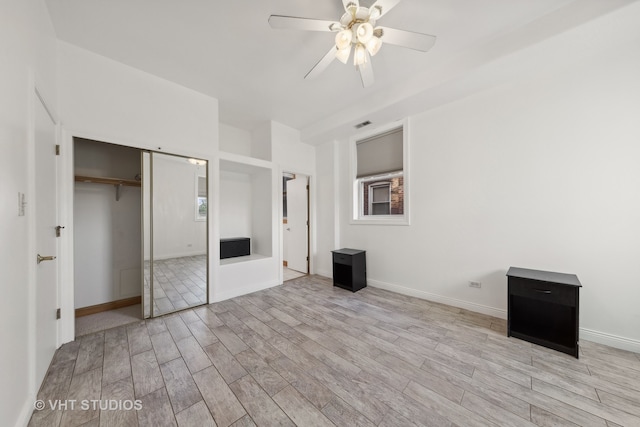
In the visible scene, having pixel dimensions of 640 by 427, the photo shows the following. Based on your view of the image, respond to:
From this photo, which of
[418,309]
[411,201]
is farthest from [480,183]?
[418,309]

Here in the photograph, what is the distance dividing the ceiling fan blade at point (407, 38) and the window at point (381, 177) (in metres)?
1.59

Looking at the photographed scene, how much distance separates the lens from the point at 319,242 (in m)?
4.51

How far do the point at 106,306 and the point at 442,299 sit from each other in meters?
4.48

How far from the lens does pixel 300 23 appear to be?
1.66 m

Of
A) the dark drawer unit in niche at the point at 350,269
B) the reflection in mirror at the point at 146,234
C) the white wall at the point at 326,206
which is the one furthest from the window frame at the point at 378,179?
the reflection in mirror at the point at 146,234

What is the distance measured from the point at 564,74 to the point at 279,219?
394 cm

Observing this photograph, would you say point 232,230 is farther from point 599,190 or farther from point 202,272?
point 599,190

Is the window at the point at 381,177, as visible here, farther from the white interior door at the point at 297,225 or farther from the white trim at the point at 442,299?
the white interior door at the point at 297,225

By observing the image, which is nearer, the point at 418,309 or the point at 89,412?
the point at 89,412

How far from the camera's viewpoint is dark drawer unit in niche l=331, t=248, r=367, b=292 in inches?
140

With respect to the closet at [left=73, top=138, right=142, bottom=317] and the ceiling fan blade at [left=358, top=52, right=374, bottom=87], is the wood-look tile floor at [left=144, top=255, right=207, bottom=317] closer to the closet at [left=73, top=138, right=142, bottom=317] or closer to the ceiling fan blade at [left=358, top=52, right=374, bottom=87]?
the closet at [left=73, top=138, right=142, bottom=317]

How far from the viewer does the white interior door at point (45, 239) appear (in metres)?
1.57

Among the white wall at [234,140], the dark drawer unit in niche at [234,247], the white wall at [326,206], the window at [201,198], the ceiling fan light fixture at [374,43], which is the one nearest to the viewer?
the ceiling fan light fixture at [374,43]

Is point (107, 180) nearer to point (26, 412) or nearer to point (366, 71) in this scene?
point (26, 412)
